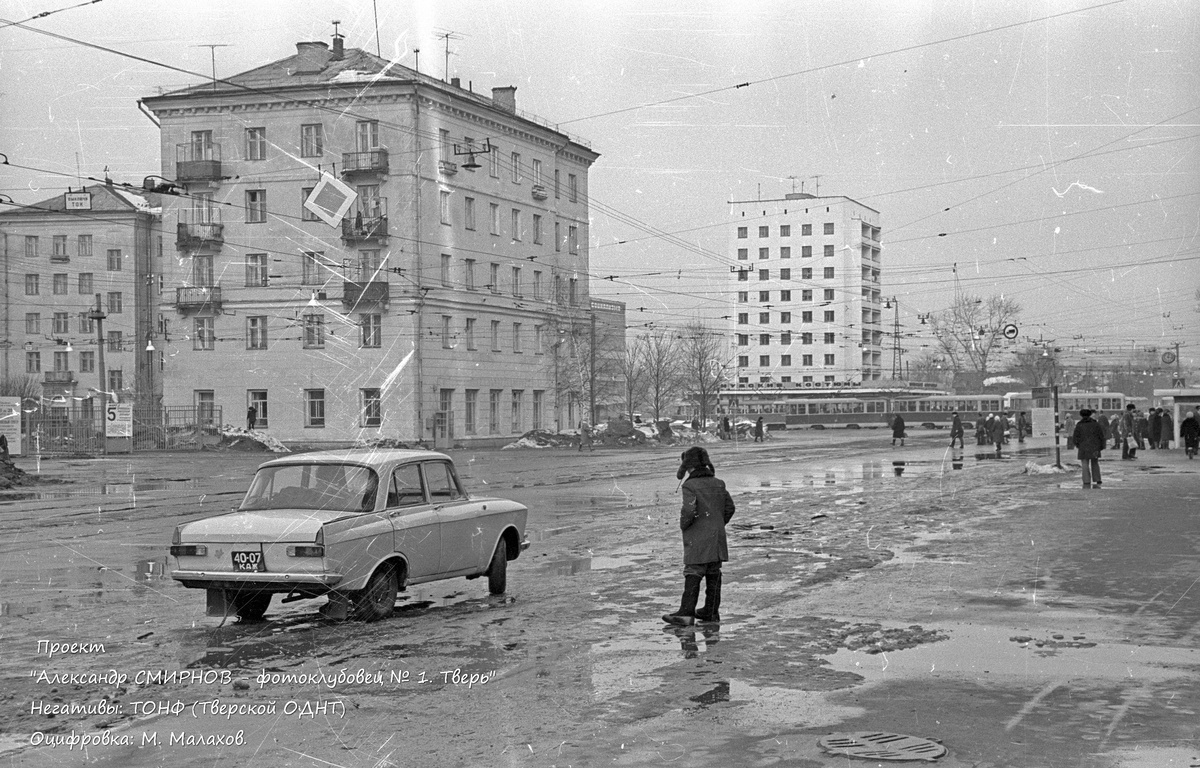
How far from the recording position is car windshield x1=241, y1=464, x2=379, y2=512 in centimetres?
1106

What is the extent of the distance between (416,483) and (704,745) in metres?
5.69

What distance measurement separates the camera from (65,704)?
7.60m

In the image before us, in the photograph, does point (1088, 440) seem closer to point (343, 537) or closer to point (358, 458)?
point (358, 458)

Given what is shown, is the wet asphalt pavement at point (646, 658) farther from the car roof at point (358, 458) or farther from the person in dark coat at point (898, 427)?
the person in dark coat at point (898, 427)

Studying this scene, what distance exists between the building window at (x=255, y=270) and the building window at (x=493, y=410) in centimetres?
1225

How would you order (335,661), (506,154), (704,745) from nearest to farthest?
1. (704,745)
2. (335,661)
3. (506,154)

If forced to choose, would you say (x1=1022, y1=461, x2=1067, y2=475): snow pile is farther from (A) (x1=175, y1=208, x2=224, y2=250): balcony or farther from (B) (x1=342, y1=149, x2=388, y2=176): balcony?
(A) (x1=175, y1=208, x2=224, y2=250): balcony

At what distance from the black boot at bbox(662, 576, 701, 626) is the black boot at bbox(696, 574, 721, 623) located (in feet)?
0.31

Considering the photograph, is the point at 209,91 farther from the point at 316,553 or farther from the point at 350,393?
the point at 316,553

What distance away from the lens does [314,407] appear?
60156 millimetres

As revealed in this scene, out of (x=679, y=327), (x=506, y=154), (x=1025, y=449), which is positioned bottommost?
(x=1025, y=449)

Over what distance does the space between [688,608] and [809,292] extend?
120 m

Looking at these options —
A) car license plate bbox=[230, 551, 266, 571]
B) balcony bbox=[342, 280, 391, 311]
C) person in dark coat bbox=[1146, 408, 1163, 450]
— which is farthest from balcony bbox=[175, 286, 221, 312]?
car license plate bbox=[230, 551, 266, 571]

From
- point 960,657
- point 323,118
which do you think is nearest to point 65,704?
point 960,657
